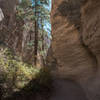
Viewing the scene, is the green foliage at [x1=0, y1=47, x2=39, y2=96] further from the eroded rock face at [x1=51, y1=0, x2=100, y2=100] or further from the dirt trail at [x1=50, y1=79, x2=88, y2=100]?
the eroded rock face at [x1=51, y1=0, x2=100, y2=100]

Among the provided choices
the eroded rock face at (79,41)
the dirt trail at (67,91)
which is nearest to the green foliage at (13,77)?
the dirt trail at (67,91)

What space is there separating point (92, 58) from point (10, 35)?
31.7 ft

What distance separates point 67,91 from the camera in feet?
15.1

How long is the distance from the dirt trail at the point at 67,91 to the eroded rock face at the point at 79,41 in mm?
273

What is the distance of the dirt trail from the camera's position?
13.6 ft

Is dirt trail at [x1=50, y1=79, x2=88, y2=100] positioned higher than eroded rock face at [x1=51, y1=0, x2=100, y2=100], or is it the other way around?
eroded rock face at [x1=51, y1=0, x2=100, y2=100]

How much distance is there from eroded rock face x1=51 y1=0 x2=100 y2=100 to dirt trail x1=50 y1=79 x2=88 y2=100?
27cm

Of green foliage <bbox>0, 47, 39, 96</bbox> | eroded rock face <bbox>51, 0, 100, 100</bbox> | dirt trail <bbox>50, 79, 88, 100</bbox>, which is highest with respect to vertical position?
eroded rock face <bbox>51, 0, 100, 100</bbox>

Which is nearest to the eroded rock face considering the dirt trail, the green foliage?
the dirt trail

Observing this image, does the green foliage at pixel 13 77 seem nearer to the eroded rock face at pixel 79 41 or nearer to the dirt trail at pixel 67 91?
the dirt trail at pixel 67 91

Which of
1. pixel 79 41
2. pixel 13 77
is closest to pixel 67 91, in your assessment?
pixel 79 41

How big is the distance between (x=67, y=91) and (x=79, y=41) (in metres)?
2.30

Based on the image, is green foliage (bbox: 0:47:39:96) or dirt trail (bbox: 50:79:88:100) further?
green foliage (bbox: 0:47:39:96)

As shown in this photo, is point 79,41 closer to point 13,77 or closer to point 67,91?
point 67,91
